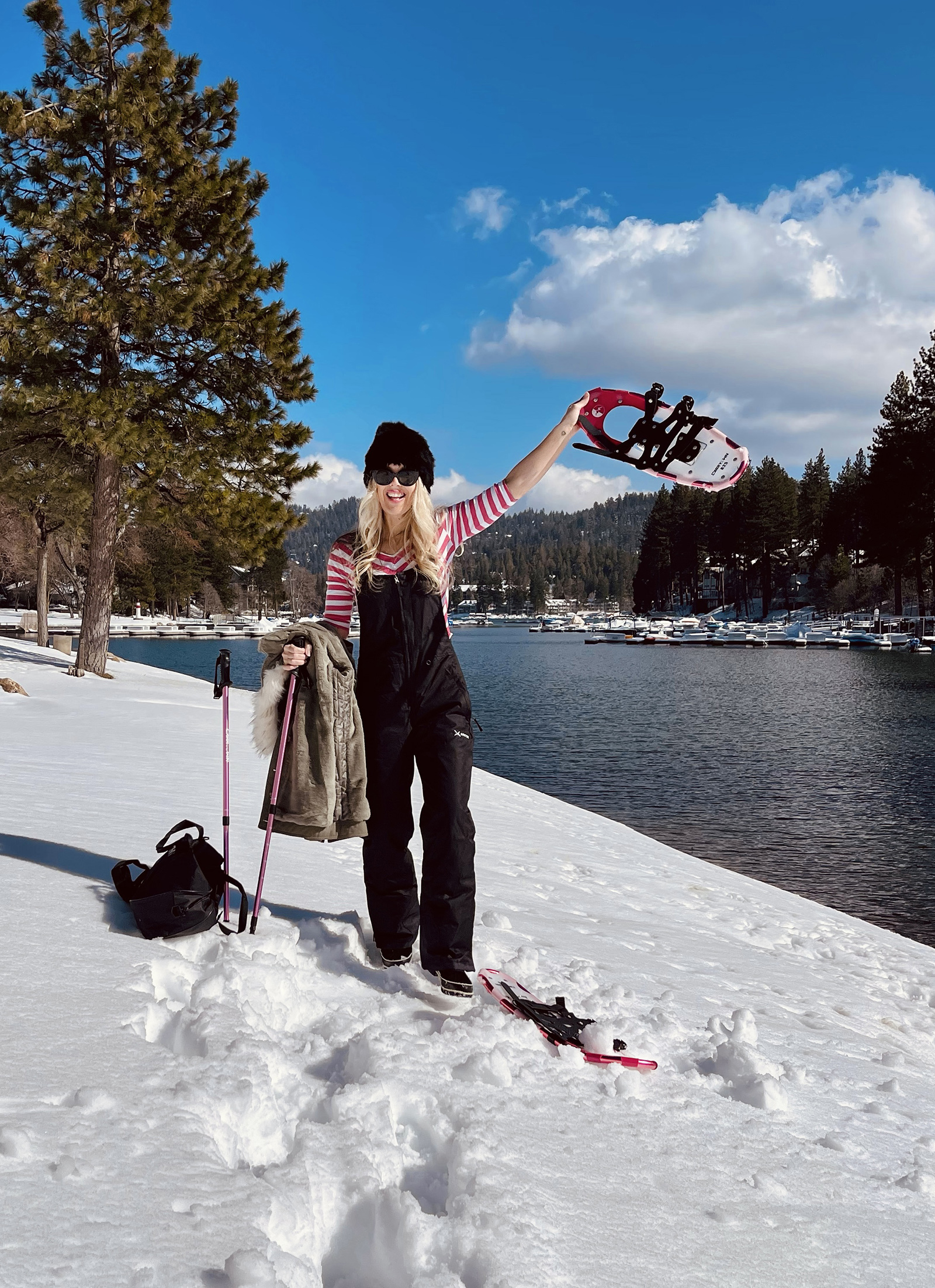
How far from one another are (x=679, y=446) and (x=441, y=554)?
4.61 feet

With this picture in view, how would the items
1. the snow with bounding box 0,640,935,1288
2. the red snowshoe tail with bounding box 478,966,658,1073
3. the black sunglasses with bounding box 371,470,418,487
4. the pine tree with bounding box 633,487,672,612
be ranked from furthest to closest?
1. the pine tree with bounding box 633,487,672,612
2. the black sunglasses with bounding box 371,470,418,487
3. the red snowshoe tail with bounding box 478,966,658,1073
4. the snow with bounding box 0,640,935,1288

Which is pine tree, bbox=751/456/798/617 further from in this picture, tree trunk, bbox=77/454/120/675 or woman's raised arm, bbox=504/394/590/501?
woman's raised arm, bbox=504/394/590/501

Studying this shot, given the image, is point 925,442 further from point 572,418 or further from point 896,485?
point 572,418

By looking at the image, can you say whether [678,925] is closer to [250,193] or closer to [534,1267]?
[534,1267]

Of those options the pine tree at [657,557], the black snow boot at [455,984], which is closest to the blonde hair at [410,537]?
the black snow boot at [455,984]

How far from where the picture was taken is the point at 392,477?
409cm

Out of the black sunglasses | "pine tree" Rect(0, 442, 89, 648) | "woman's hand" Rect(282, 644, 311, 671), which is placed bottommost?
"woman's hand" Rect(282, 644, 311, 671)

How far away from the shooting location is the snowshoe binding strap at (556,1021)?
11.7ft

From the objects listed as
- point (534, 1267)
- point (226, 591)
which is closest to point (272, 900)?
point (534, 1267)

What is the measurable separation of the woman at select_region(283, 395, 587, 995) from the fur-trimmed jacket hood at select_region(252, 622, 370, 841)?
3.5 inches

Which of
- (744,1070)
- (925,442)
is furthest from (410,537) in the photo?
(925,442)

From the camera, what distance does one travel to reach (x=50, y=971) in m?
3.48

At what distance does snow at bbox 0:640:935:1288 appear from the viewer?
2281mm

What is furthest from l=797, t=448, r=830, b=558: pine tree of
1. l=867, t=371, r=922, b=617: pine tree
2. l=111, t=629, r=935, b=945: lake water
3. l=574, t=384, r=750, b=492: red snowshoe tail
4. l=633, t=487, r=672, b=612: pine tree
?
l=574, t=384, r=750, b=492: red snowshoe tail
